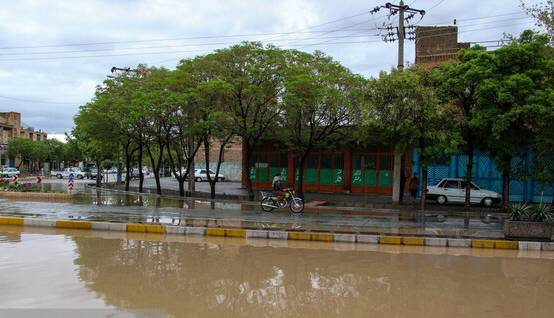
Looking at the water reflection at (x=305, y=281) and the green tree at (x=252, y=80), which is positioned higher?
the green tree at (x=252, y=80)

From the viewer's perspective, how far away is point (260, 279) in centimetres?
817

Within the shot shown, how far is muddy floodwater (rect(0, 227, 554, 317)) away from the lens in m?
6.51

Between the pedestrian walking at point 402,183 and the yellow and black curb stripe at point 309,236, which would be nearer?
the yellow and black curb stripe at point 309,236

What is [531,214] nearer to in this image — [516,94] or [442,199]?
[516,94]

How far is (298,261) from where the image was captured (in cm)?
978

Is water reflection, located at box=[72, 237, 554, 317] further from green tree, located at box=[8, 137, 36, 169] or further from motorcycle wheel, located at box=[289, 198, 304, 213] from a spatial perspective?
green tree, located at box=[8, 137, 36, 169]

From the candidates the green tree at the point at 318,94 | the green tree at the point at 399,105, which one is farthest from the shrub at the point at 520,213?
the green tree at the point at 318,94

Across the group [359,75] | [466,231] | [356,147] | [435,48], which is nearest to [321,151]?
[356,147]

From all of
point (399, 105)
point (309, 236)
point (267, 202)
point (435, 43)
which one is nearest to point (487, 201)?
point (399, 105)

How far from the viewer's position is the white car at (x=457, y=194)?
24.0m

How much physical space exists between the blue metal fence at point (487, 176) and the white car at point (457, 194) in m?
1.36

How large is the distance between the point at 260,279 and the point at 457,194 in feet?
61.6

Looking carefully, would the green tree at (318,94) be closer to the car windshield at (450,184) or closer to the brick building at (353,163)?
the car windshield at (450,184)

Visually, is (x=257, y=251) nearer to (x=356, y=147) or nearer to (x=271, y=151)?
(x=356, y=147)
